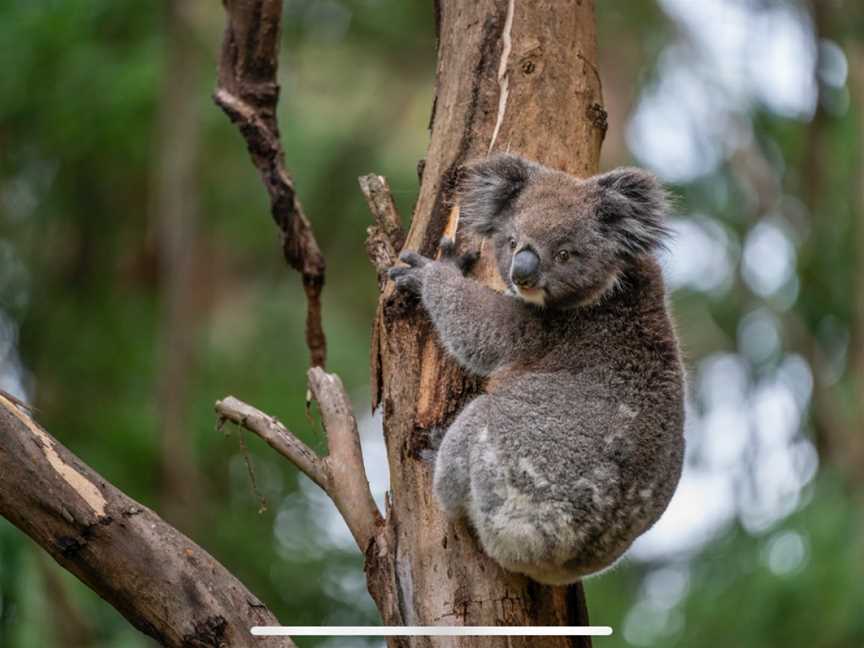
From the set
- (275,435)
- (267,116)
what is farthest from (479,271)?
(267,116)

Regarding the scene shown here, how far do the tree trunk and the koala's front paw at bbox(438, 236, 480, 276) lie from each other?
0.03 m

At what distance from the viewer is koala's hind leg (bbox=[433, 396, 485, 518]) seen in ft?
12.0

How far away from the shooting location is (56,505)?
327 centimetres

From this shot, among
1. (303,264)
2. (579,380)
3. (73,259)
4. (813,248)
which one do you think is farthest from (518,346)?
(73,259)

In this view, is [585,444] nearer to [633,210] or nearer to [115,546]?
[633,210]

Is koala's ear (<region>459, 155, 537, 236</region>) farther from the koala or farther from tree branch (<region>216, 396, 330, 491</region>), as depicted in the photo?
tree branch (<region>216, 396, 330, 491</region>)

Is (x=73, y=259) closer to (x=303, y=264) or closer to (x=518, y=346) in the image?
(x=303, y=264)

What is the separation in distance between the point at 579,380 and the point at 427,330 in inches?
21.4

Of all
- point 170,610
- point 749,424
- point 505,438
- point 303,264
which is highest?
point 749,424

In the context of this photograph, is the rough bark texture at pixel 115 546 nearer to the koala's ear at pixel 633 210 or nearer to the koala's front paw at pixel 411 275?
the koala's front paw at pixel 411 275

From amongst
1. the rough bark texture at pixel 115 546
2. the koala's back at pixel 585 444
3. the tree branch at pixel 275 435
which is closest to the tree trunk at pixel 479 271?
the koala's back at pixel 585 444

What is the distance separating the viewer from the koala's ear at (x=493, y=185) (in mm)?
4012

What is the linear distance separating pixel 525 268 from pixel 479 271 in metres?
0.44

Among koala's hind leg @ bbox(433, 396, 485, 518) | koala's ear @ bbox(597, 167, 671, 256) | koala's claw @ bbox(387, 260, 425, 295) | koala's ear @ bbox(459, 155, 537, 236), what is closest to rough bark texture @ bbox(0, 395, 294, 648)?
koala's hind leg @ bbox(433, 396, 485, 518)
